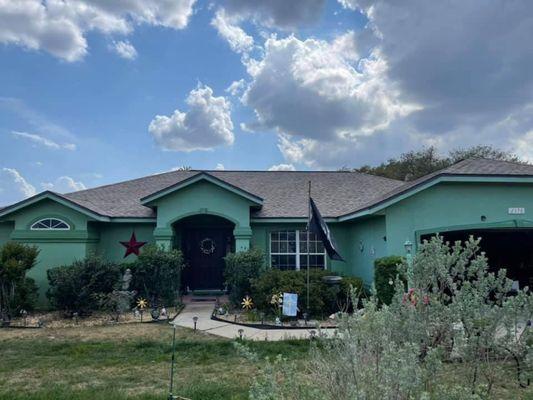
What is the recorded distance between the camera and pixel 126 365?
719 centimetres

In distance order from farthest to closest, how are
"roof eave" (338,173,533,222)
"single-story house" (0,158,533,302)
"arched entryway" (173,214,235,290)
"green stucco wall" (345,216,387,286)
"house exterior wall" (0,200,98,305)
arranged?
"arched entryway" (173,214,235,290) → "house exterior wall" (0,200,98,305) → "green stucco wall" (345,216,387,286) → "single-story house" (0,158,533,302) → "roof eave" (338,173,533,222)

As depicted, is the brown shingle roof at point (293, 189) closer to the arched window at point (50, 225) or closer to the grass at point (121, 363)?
the arched window at point (50, 225)

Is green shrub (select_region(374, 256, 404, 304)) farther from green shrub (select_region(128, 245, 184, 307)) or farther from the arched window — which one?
the arched window

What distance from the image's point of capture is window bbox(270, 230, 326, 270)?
603 inches

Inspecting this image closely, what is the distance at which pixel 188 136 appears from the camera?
75.9 feet

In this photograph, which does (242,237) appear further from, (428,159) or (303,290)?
(428,159)

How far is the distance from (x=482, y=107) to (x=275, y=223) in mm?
10423

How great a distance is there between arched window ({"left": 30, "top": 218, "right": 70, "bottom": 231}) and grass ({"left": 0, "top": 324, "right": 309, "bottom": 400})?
4.55 m

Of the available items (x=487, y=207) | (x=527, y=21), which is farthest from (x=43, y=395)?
(x=527, y=21)

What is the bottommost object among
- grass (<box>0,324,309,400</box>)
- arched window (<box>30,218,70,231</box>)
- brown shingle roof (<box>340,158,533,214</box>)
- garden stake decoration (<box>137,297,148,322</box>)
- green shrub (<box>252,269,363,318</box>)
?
grass (<box>0,324,309,400</box>)

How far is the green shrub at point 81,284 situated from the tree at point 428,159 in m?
33.4

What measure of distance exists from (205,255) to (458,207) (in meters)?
9.24

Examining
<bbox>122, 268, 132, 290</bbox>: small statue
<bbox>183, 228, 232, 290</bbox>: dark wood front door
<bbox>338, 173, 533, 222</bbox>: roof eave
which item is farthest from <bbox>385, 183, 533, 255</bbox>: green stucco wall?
<bbox>122, 268, 132, 290</bbox>: small statue

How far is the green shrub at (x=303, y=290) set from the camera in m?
11.4
